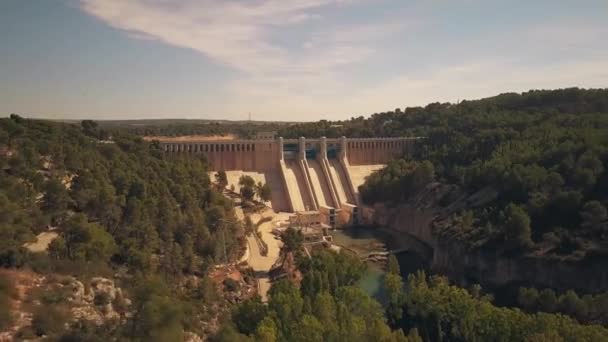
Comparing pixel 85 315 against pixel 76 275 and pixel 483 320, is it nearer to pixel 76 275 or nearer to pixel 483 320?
pixel 76 275

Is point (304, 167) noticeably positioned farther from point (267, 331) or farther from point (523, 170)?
point (267, 331)

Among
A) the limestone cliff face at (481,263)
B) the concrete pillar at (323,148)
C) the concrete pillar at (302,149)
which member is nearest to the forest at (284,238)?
the limestone cliff face at (481,263)

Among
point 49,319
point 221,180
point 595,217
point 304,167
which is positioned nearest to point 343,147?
point 304,167

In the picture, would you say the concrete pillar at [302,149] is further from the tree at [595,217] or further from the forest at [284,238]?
the tree at [595,217]

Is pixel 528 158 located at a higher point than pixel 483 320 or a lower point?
higher

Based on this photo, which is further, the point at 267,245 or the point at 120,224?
the point at 267,245

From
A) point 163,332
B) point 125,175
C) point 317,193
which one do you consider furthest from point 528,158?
point 163,332
